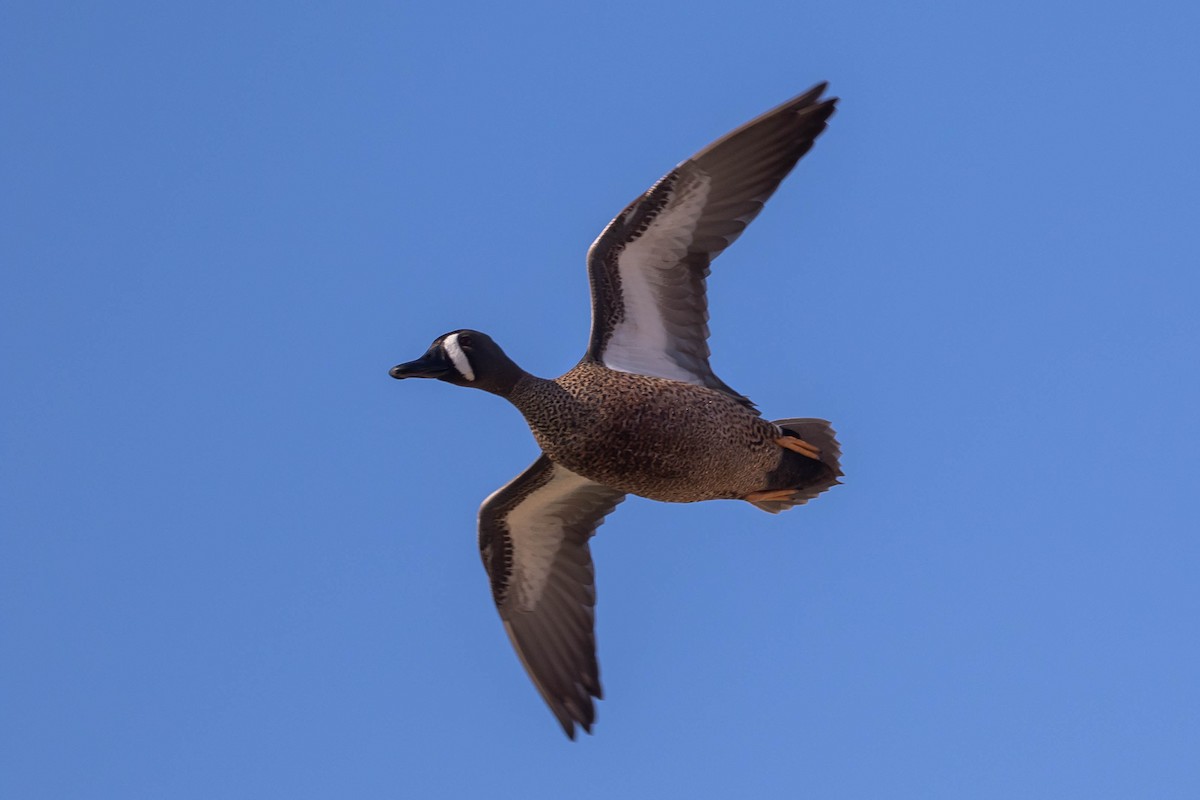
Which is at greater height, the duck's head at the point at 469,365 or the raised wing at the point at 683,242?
the raised wing at the point at 683,242

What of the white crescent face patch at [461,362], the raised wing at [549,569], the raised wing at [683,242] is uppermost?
the raised wing at [683,242]

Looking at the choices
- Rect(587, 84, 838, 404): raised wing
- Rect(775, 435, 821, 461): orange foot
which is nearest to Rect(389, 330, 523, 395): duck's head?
Rect(587, 84, 838, 404): raised wing

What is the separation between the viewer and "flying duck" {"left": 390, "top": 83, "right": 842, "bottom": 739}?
11039 millimetres

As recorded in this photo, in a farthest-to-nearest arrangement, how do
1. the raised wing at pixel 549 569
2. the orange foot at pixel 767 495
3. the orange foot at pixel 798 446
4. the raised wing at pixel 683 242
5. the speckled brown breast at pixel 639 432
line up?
the raised wing at pixel 549 569, the orange foot at pixel 767 495, the orange foot at pixel 798 446, the raised wing at pixel 683 242, the speckled brown breast at pixel 639 432

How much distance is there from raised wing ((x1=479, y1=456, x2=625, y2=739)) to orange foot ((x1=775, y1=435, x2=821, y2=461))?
4.43 feet

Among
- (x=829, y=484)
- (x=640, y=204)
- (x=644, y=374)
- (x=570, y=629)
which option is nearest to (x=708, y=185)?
(x=640, y=204)

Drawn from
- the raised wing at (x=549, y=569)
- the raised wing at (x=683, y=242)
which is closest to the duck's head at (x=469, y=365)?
the raised wing at (x=683, y=242)

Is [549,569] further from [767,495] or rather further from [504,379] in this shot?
[504,379]

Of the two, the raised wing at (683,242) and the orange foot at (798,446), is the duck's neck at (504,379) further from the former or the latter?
the orange foot at (798,446)

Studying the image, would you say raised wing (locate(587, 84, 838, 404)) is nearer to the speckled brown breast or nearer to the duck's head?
the speckled brown breast

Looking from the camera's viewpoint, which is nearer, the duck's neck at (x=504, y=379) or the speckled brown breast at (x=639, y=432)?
the speckled brown breast at (x=639, y=432)

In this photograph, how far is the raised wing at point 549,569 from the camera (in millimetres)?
12164

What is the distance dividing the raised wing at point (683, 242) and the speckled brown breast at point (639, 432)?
316 millimetres

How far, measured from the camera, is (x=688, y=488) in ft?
36.7
